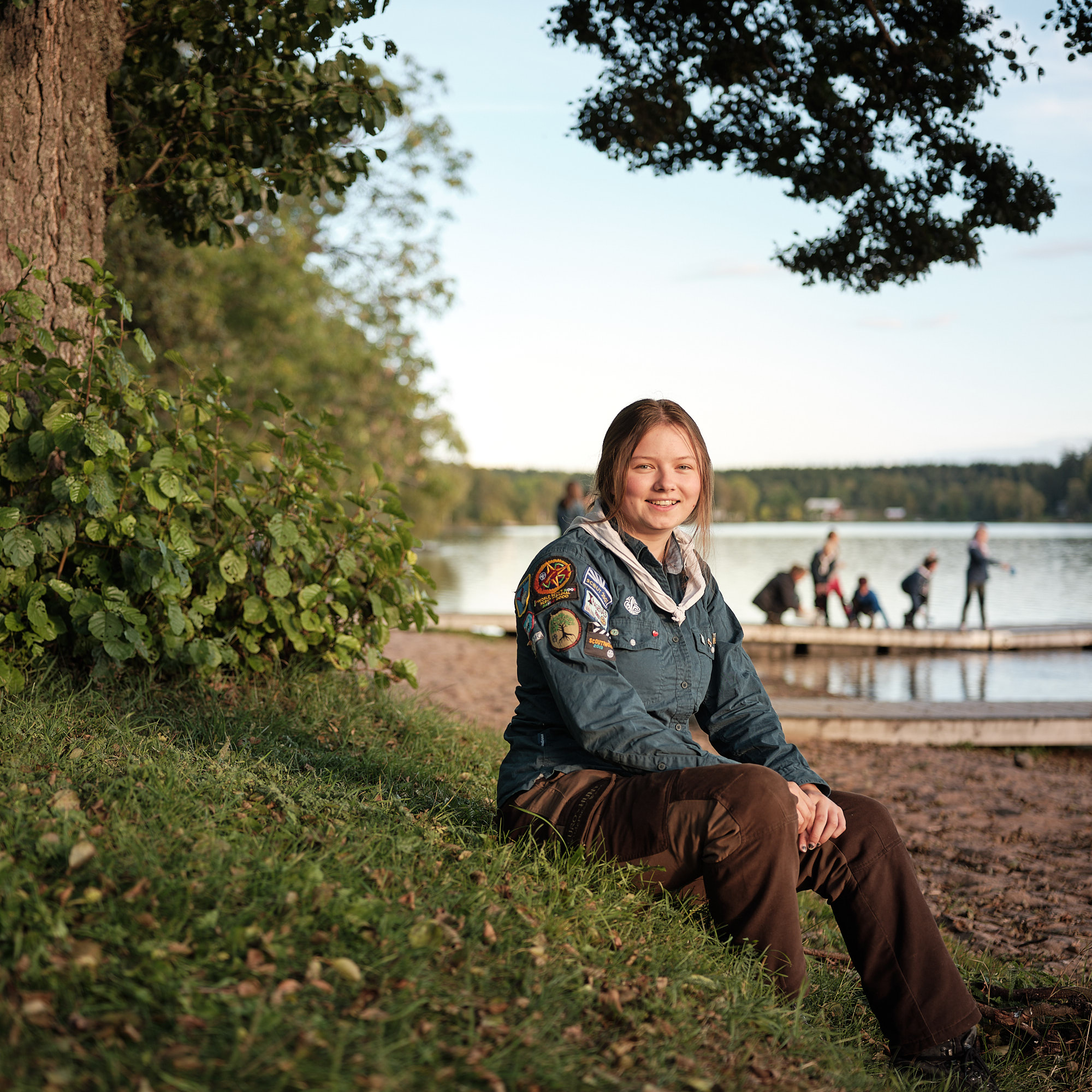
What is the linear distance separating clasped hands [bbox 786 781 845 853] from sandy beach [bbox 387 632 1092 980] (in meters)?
1.89

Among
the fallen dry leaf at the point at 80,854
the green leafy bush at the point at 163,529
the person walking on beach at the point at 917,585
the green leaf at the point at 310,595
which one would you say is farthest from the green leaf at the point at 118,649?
the person walking on beach at the point at 917,585

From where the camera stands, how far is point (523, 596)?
299 centimetres

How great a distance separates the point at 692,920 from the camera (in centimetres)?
292

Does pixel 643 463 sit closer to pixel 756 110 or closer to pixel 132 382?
pixel 132 382

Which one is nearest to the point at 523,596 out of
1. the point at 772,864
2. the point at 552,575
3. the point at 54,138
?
the point at 552,575

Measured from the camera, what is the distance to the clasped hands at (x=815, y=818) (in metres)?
2.72

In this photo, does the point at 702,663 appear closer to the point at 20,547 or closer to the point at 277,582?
the point at 277,582

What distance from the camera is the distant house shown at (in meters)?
85.8

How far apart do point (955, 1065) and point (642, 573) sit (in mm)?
1612

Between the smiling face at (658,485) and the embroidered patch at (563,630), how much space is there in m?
0.48

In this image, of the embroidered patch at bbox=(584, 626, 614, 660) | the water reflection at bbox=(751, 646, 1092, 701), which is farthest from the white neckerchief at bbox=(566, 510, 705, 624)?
the water reflection at bbox=(751, 646, 1092, 701)

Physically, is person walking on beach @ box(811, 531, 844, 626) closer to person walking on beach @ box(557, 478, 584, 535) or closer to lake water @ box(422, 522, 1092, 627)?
lake water @ box(422, 522, 1092, 627)

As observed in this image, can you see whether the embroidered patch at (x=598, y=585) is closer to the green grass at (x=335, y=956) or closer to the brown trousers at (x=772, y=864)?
the brown trousers at (x=772, y=864)

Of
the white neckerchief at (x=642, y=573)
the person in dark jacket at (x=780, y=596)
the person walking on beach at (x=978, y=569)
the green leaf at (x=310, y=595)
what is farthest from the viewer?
the person walking on beach at (x=978, y=569)
